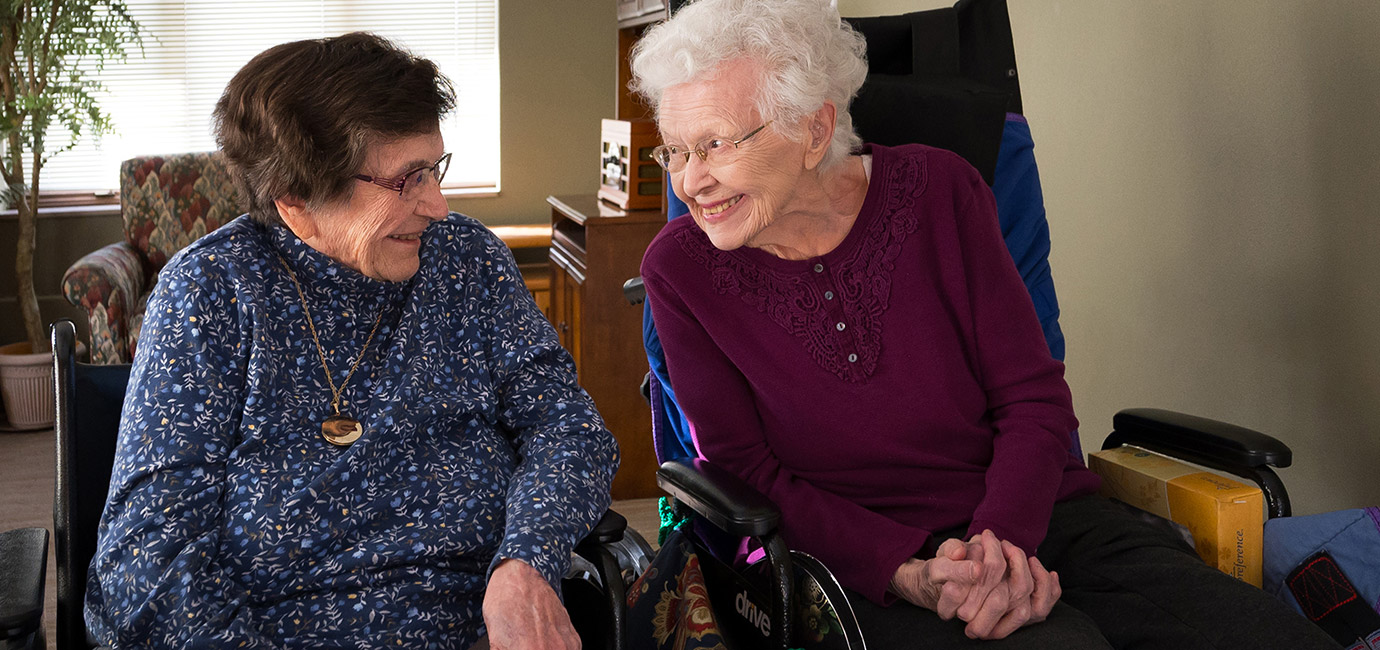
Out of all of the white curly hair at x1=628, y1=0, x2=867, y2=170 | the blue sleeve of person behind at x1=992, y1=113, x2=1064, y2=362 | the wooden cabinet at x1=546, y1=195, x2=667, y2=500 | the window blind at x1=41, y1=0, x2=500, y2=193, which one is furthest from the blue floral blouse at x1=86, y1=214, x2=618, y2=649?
the window blind at x1=41, y1=0, x2=500, y2=193

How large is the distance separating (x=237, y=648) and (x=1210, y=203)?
6.32ft

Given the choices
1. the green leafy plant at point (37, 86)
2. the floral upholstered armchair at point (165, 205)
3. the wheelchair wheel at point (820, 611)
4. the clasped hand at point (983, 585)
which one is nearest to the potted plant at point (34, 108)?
the green leafy plant at point (37, 86)

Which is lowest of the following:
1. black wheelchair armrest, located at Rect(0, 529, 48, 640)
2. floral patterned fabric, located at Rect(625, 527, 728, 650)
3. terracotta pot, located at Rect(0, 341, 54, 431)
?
terracotta pot, located at Rect(0, 341, 54, 431)

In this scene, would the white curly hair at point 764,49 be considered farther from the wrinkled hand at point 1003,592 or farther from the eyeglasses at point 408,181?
the wrinkled hand at point 1003,592

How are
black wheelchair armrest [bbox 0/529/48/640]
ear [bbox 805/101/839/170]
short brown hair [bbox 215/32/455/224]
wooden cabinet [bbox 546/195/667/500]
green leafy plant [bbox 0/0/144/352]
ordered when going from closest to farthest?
black wheelchair armrest [bbox 0/529/48/640] < short brown hair [bbox 215/32/455/224] < ear [bbox 805/101/839/170] < wooden cabinet [bbox 546/195/667/500] < green leafy plant [bbox 0/0/144/352]

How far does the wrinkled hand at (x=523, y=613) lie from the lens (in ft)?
4.24

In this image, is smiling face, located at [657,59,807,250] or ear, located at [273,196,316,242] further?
smiling face, located at [657,59,807,250]

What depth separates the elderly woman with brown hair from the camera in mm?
1290

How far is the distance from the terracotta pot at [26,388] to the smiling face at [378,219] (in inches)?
132

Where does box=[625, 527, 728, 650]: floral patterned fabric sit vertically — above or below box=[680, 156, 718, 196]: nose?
below

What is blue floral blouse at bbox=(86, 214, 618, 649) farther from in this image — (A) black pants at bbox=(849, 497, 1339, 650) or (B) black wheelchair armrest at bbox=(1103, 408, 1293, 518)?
(B) black wheelchair armrest at bbox=(1103, 408, 1293, 518)

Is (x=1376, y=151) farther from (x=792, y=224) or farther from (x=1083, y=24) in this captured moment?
(x=792, y=224)

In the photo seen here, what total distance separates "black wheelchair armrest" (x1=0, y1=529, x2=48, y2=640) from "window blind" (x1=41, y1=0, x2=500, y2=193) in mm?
3931

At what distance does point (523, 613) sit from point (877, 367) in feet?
1.93
